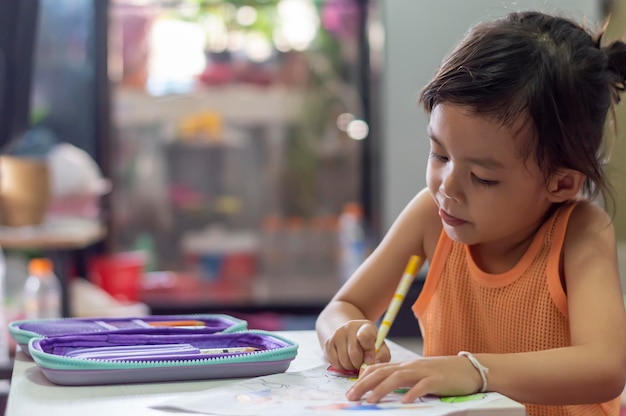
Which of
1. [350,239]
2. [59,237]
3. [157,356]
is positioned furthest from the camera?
[350,239]

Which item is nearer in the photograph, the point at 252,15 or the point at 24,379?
the point at 24,379

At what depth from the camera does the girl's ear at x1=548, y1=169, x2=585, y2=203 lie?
3.46 ft

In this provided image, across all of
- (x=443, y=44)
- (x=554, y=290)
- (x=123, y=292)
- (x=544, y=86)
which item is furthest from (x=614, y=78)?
(x=123, y=292)

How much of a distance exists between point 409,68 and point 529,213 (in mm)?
2382

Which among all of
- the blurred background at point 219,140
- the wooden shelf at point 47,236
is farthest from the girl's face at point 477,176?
the blurred background at point 219,140

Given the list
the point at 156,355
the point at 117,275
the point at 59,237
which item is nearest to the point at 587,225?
the point at 156,355

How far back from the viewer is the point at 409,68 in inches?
134

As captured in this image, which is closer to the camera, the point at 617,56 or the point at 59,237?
the point at 617,56

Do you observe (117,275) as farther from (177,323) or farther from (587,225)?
(587,225)

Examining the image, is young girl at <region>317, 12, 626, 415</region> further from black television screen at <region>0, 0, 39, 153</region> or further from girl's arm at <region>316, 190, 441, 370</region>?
black television screen at <region>0, 0, 39, 153</region>

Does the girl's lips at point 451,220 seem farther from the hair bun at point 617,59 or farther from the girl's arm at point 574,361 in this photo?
the hair bun at point 617,59

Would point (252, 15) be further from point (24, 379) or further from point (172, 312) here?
point (24, 379)

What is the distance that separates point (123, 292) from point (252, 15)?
1.30m

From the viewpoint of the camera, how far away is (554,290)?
1.07 m
